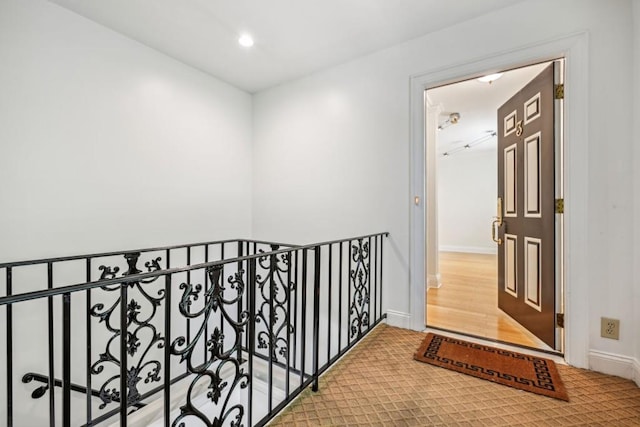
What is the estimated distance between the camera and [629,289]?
1728 mm

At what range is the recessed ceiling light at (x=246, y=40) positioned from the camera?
2.43 meters

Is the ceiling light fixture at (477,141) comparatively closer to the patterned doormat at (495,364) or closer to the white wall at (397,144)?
the white wall at (397,144)

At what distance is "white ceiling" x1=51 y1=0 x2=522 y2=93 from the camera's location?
2.06 meters

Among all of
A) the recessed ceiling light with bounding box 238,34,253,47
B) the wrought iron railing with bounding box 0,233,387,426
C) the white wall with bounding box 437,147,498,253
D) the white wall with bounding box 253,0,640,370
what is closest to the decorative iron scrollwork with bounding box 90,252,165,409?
the wrought iron railing with bounding box 0,233,387,426

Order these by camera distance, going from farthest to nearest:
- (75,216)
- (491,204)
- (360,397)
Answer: (491,204)
(75,216)
(360,397)

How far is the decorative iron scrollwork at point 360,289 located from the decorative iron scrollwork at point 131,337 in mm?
1374

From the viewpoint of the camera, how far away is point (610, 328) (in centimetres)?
177

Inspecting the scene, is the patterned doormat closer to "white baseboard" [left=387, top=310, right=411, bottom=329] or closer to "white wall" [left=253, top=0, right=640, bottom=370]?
"white baseboard" [left=387, top=310, right=411, bottom=329]

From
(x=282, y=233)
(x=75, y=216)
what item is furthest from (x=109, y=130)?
(x=282, y=233)

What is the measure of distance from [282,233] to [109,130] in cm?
184

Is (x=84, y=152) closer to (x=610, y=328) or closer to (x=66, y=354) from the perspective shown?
(x=66, y=354)

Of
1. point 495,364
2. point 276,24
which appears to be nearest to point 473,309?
point 495,364

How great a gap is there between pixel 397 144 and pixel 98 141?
8.03 feet

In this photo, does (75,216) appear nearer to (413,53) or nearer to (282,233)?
(282,233)
